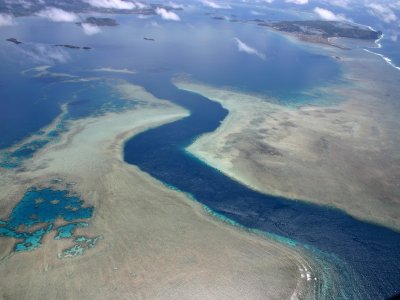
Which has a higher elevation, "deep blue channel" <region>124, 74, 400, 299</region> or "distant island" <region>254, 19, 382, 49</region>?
"deep blue channel" <region>124, 74, 400, 299</region>

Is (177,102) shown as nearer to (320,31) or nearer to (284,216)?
(284,216)

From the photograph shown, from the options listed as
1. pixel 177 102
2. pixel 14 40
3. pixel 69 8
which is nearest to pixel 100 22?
pixel 69 8

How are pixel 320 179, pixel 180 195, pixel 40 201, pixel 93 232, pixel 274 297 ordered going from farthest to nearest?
pixel 320 179 < pixel 180 195 < pixel 40 201 < pixel 93 232 < pixel 274 297

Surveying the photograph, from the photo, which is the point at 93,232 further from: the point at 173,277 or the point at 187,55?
the point at 187,55

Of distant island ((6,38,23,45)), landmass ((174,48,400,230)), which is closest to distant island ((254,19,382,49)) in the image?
landmass ((174,48,400,230))

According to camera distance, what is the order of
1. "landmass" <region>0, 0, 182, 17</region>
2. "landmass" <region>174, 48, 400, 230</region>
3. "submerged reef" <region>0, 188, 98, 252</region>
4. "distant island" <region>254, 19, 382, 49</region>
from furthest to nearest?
"distant island" <region>254, 19, 382, 49</region> < "landmass" <region>0, 0, 182, 17</region> < "landmass" <region>174, 48, 400, 230</region> < "submerged reef" <region>0, 188, 98, 252</region>

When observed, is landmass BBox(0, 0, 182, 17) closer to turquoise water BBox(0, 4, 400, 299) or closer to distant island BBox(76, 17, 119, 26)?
turquoise water BBox(0, 4, 400, 299)

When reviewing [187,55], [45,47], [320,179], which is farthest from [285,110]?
[45,47]
